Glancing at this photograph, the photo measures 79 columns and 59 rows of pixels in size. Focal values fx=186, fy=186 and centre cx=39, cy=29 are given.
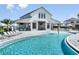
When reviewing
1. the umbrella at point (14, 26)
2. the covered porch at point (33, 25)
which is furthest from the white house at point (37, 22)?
the umbrella at point (14, 26)

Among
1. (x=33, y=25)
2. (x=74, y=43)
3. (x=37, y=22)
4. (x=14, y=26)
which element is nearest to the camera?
(x=74, y=43)

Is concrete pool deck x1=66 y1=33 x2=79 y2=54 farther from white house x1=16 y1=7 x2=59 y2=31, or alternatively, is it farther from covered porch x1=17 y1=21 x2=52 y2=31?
covered porch x1=17 y1=21 x2=52 y2=31

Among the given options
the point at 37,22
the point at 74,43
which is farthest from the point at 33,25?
the point at 74,43

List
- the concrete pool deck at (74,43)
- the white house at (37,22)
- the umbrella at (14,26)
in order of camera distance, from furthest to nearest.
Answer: the white house at (37,22), the umbrella at (14,26), the concrete pool deck at (74,43)

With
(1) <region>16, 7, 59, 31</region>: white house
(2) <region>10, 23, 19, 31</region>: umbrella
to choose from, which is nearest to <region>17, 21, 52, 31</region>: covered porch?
(1) <region>16, 7, 59, 31</region>: white house

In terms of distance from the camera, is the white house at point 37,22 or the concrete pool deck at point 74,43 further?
the white house at point 37,22

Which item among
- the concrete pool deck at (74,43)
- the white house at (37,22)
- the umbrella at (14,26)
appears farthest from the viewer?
the white house at (37,22)

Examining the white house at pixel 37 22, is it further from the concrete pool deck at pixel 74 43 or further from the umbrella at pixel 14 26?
the concrete pool deck at pixel 74 43

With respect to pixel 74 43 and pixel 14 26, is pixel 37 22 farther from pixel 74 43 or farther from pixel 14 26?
pixel 74 43

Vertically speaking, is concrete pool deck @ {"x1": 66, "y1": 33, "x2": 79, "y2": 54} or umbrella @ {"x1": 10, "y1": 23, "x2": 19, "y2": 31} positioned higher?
umbrella @ {"x1": 10, "y1": 23, "x2": 19, "y2": 31}

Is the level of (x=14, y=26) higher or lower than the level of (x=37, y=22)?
lower

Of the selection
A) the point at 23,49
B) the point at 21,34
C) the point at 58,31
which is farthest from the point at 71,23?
the point at 23,49

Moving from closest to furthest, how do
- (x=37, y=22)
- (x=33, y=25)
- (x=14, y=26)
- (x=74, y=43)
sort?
(x=74, y=43) → (x=14, y=26) → (x=33, y=25) → (x=37, y=22)
